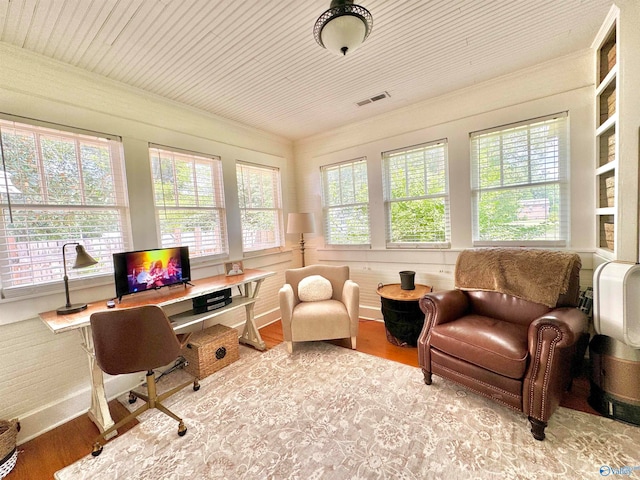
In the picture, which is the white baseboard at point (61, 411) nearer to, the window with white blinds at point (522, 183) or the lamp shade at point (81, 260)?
the lamp shade at point (81, 260)

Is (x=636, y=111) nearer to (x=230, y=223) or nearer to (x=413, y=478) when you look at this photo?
(x=413, y=478)

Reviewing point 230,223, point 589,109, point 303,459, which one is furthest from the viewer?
point 230,223

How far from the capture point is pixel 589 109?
2248mm

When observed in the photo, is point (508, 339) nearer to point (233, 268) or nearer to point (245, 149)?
point (233, 268)

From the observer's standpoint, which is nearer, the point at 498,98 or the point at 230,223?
the point at 498,98

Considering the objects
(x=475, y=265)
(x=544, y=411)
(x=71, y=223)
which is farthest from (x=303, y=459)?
(x=71, y=223)

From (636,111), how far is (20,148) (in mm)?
4171

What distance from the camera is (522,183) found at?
101 inches

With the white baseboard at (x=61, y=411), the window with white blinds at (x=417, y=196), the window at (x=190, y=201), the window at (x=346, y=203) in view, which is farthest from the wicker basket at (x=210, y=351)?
the window with white blinds at (x=417, y=196)

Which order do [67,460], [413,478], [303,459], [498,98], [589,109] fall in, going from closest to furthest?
1. [413,478]
2. [303,459]
3. [67,460]
4. [589,109]
5. [498,98]

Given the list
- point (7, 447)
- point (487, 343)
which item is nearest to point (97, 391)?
point (7, 447)

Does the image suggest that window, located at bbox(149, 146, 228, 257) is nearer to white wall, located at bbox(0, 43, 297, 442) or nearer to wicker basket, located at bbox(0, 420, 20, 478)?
white wall, located at bbox(0, 43, 297, 442)

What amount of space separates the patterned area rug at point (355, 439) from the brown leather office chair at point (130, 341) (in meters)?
0.20

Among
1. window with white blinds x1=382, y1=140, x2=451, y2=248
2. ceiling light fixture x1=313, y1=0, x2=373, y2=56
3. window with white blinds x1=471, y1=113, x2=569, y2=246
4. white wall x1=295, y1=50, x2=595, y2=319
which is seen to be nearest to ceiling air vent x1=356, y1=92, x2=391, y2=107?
white wall x1=295, y1=50, x2=595, y2=319
